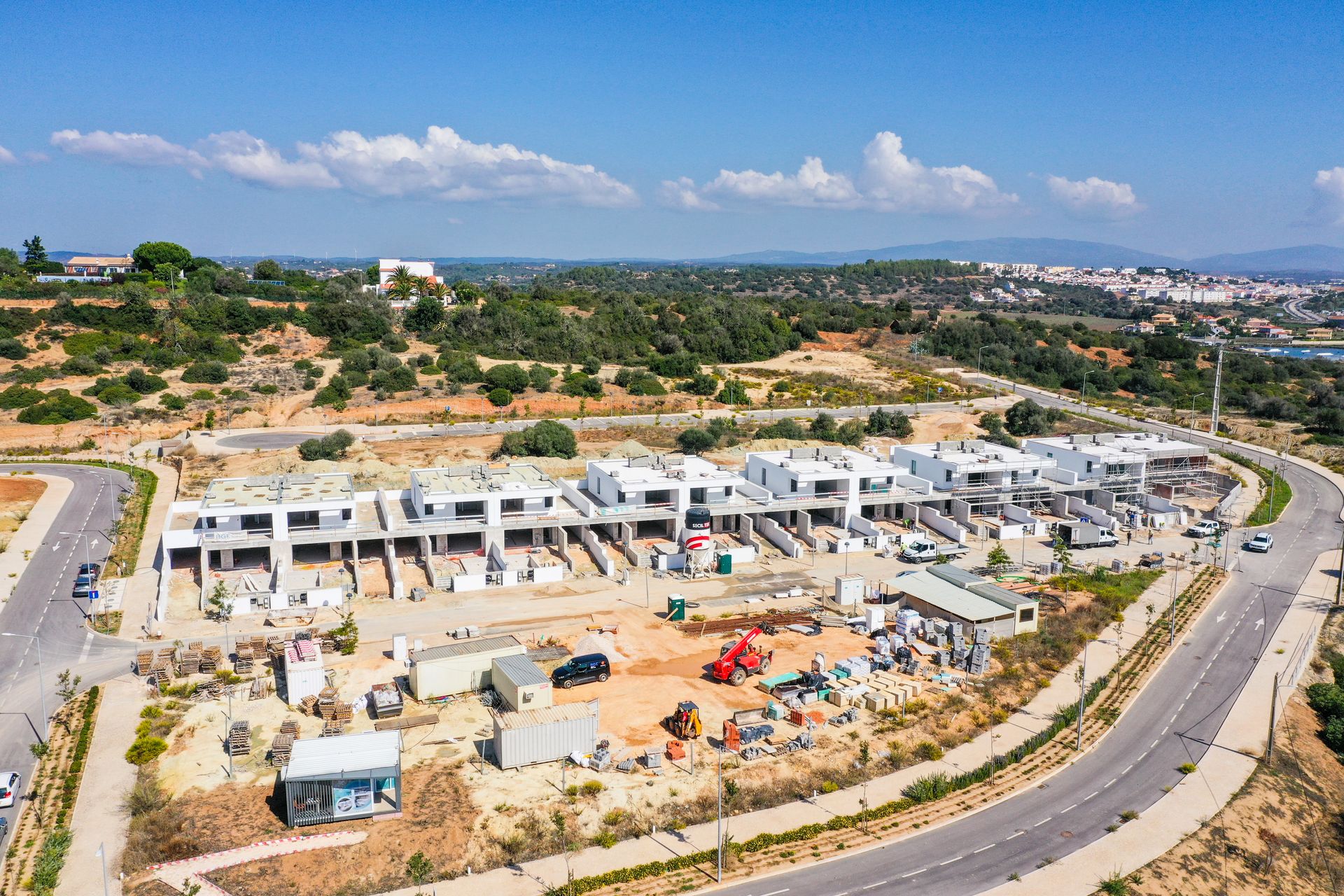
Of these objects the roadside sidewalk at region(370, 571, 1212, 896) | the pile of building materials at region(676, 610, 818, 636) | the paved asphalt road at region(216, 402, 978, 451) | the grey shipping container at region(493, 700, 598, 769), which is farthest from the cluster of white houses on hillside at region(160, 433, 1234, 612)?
the paved asphalt road at region(216, 402, 978, 451)

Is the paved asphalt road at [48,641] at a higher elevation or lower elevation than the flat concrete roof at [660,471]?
lower

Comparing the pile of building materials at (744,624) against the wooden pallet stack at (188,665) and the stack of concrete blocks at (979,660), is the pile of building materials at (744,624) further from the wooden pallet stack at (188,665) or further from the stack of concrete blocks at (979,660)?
the wooden pallet stack at (188,665)

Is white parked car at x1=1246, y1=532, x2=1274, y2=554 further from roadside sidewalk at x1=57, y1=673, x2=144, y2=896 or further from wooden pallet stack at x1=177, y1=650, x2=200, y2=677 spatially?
roadside sidewalk at x1=57, y1=673, x2=144, y2=896

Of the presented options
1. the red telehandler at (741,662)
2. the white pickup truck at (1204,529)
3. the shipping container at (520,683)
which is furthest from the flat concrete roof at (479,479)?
the white pickup truck at (1204,529)

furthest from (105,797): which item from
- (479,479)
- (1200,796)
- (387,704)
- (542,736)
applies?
(1200,796)

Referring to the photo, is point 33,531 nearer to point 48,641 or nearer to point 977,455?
point 48,641

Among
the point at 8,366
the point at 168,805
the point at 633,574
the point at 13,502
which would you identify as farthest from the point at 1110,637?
the point at 8,366
